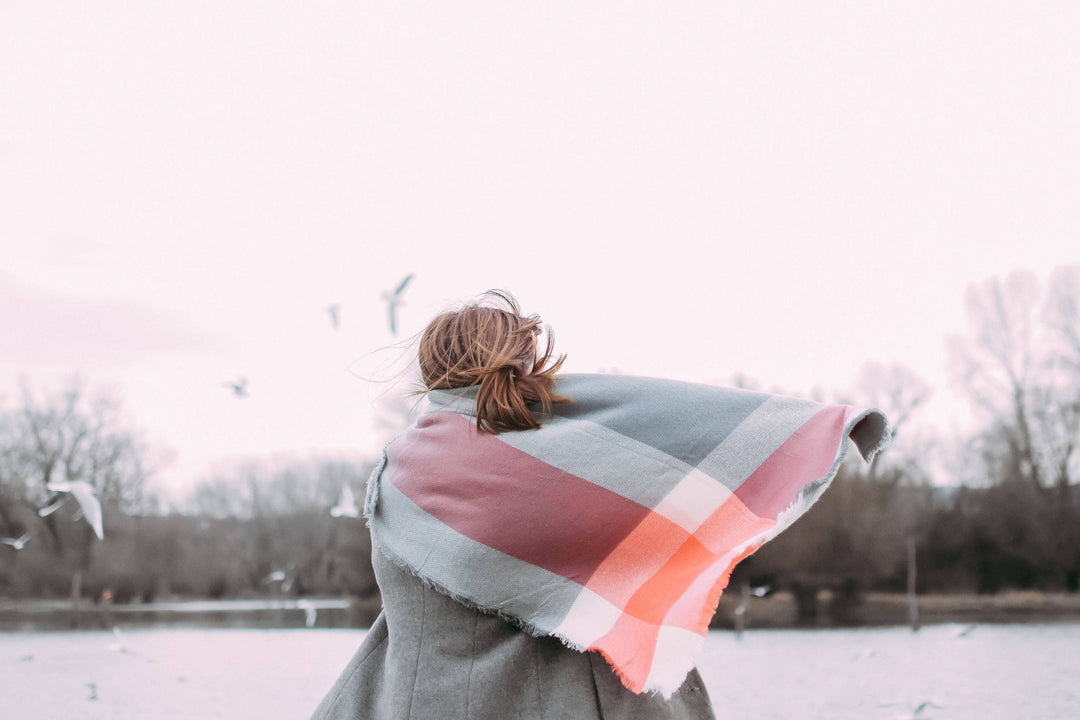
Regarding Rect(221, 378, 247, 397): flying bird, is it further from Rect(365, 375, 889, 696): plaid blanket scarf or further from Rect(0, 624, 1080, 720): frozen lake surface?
Rect(365, 375, 889, 696): plaid blanket scarf

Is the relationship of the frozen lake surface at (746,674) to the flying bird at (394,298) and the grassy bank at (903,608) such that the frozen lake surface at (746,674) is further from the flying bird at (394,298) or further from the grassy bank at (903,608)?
the flying bird at (394,298)

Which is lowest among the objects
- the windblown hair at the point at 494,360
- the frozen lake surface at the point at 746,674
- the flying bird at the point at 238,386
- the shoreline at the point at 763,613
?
the shoreline at the point at 763,613

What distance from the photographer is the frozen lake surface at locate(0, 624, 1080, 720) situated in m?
16.9

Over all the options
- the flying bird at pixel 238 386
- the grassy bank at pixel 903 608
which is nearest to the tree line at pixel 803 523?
the grassy bank at pixel 903 608

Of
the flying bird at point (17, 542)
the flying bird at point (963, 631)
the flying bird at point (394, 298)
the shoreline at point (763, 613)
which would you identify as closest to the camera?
the flying bird at point (394, 298)

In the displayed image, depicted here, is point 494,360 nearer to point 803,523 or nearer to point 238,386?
point 238,386

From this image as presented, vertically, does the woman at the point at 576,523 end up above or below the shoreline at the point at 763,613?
above

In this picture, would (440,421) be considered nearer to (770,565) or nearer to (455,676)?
(455,676)

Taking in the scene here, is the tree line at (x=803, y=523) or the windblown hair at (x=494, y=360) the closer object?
the windblown hair at (x=494, y=360)

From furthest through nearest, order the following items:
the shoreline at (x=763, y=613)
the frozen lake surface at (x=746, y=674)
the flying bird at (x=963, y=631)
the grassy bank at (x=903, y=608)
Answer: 1. the grassy bank at (x=903, y=608)
2. the shoreline at (x=763, y=613)
3. the flying bird at (x=963, y=631)
4. the frozen lake surface at (x=746, y=674)

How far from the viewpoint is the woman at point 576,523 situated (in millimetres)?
1623

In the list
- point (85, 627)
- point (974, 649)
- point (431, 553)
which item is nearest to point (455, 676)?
point (431, 553)

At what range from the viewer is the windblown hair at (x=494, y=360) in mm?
1664

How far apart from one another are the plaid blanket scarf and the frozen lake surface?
573 inches
